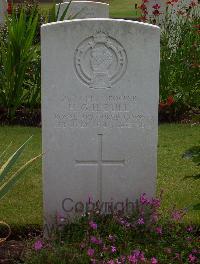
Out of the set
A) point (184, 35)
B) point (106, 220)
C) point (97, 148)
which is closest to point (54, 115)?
point (97, 148)

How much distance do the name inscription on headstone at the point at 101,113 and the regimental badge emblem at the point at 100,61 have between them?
0.10 m

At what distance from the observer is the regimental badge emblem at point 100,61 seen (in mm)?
4438

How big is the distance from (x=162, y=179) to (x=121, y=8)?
21.3 m

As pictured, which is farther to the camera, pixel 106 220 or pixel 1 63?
pixel 1 63

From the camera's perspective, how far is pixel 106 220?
14.5 ft

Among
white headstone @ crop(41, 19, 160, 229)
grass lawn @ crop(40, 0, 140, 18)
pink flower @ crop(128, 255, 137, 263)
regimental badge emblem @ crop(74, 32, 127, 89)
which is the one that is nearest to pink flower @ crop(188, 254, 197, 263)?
pink flower @ crop(128, 255, 137, 263)

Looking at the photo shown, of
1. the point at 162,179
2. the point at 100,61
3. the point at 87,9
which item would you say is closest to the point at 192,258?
the point at 100,61

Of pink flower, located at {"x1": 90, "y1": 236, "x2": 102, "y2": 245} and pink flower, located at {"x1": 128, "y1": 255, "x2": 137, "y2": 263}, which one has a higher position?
pink flower, located at {"x1": 128, "y1": 255, "x2": 137, "y2": 263}

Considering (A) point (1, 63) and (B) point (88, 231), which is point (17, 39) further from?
(B) point (88, 231)

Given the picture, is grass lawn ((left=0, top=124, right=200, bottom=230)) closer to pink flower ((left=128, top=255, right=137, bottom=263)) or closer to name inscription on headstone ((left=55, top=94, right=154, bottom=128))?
name inscription on headstone ((left=55, top=94, right=154, bottom=128))

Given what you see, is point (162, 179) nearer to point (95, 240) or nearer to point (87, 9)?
point (95, 240)

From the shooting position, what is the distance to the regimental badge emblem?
444 cm

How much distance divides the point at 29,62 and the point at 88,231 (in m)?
4.15

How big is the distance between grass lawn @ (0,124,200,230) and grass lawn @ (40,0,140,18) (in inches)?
570
